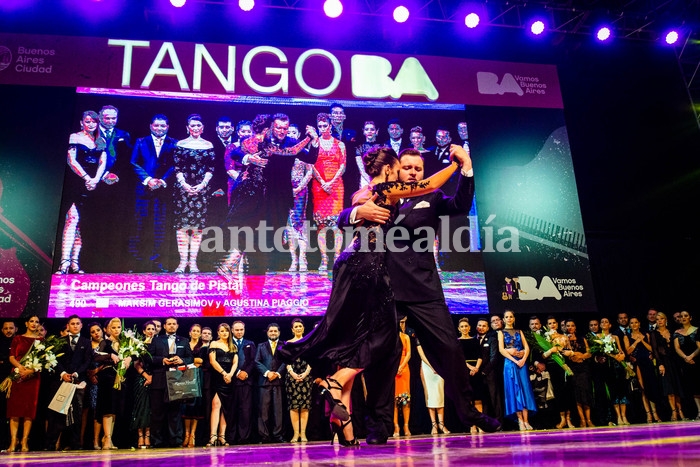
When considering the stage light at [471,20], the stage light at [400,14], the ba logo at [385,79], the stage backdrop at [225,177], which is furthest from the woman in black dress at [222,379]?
the stage light at [471,20]

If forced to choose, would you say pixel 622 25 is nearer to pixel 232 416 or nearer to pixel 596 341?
pixel 596 341

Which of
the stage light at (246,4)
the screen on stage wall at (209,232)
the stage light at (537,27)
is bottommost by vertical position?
the screen on stage wall at (209,232)

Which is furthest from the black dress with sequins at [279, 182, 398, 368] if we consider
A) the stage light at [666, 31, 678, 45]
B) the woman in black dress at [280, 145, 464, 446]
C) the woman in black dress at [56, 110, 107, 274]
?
the stage light at [666, 31, 678, 45]

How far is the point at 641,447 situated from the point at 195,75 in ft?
23.4

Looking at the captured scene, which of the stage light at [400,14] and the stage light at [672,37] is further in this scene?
the stage light at [672,37]

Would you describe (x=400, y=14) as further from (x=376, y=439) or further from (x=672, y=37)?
(x=376, y=439)

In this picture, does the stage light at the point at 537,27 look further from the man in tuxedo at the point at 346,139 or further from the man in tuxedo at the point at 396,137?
the man in tuxedo at the point at 346,139

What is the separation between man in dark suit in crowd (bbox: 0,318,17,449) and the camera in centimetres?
621

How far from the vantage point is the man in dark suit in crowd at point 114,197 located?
663 cm

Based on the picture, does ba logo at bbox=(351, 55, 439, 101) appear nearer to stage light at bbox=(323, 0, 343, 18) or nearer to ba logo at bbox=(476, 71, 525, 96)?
stage light at bbox=(323, 0, 343, 18)

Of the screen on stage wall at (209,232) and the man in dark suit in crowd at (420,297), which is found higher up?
the screen on stage wall at (209,232)

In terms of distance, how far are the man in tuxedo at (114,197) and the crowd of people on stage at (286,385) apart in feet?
2.60

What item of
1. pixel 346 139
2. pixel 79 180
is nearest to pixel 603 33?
pixel 346 139

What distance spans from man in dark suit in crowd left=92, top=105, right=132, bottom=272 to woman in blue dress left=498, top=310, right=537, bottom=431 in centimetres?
481
